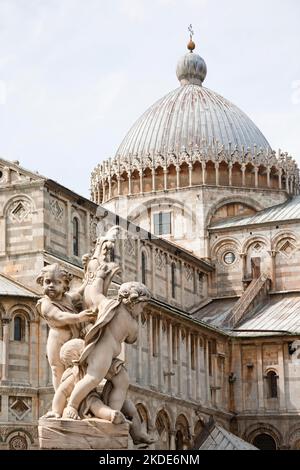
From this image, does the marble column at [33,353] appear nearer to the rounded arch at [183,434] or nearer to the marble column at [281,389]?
the rounded arch at [183,434]

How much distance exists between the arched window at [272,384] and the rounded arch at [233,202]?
11.6 metres

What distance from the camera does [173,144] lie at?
67750 millimetres

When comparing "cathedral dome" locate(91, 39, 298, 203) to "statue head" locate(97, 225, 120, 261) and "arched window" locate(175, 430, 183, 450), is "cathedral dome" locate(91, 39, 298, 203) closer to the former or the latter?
"arched window" locate(175, 430, 183, 450)

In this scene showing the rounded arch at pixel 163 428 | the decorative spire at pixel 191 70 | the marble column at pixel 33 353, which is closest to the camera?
the marble column at pixel 33 353

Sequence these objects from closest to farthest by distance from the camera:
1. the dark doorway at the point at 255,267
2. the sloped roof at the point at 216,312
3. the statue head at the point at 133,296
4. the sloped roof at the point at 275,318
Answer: the statue head at the point at 133,296, the sloped roof at the point at 275,318, the sloped roof at the point at 216,312, the dark doorway at the point at 255,267

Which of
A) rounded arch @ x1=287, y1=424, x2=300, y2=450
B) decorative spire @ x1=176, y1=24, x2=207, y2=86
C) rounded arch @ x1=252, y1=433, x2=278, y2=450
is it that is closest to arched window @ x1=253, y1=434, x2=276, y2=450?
rounded arch @ x1=252, y1=433, x2=278, y2=450

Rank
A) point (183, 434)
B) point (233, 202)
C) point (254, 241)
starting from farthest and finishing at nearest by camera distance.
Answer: point (233, 202) < point (254, 241) < point (183, 434)

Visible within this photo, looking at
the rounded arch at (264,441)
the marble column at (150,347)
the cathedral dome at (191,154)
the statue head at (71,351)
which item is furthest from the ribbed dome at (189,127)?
the statue head at (71,351)

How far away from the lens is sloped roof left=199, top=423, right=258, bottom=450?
2066 inches

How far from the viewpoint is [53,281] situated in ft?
49.3

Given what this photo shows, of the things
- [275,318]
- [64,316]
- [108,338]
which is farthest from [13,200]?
[108,338]

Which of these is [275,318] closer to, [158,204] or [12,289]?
[158,204]

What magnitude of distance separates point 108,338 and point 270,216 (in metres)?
51.4

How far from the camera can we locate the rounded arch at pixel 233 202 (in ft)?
218
